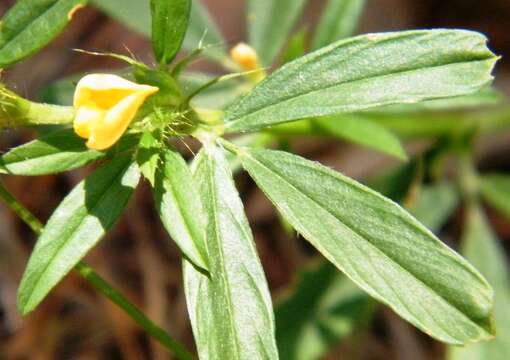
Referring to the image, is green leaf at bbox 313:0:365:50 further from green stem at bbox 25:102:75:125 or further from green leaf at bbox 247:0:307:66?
green stem at bbox 25:102:75:125

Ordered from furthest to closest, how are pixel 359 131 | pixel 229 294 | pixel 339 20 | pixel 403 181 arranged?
1. pixel 403 181
2. pixel 339 20
3. pixel 359 131
4. pixel 229 294

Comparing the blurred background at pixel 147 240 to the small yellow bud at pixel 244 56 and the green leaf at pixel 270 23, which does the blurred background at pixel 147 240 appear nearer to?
the green leaf at pixel 270 23

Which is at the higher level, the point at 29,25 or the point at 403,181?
the point at 403,181

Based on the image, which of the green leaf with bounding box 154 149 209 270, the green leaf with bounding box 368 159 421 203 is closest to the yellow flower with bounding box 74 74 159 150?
the green leaf with bounding box 154 149 209 270

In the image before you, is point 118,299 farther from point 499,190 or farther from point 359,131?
point 499,190

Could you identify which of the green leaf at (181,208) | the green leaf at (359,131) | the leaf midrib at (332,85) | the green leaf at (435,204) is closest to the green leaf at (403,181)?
the green leaf at (435,204)

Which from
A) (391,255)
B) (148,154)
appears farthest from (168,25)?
(391,255)
